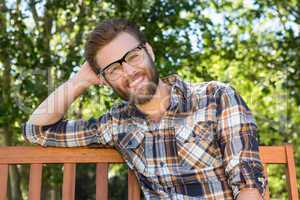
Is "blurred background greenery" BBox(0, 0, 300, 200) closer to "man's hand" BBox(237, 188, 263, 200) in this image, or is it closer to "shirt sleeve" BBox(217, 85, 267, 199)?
"shirt sleeve" BBox(217, 85, 267, 199)

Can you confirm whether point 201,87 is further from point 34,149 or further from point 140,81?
point 34,149

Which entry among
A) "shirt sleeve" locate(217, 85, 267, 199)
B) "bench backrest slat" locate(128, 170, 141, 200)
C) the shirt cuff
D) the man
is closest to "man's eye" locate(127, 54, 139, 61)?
the man

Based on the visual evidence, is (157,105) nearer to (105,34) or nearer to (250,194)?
(105,34)

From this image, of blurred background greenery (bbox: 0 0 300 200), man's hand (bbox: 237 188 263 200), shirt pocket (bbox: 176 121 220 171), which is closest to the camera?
man's hand (bbox: 237 188 263 200)

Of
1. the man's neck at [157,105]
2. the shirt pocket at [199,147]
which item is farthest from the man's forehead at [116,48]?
the shirt pocket at [199,147]

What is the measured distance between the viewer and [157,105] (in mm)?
2143

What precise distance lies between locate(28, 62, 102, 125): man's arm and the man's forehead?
6.4 inches

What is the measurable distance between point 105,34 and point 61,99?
0.38 metres

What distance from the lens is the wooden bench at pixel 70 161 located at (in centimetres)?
227

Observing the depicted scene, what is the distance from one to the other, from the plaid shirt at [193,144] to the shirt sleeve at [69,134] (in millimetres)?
27

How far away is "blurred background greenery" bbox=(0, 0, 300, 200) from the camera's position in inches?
143

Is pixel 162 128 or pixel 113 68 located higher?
pixel 113 68

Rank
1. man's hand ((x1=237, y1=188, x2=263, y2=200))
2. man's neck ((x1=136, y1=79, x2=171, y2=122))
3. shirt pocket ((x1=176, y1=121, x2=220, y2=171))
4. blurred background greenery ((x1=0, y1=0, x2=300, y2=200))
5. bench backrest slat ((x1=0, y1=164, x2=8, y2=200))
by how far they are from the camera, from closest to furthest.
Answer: man's hand ((x1=237, y1=188, x2=263, y2=200)) < shirt pocket ((x1=176, y1=121, x2=220, y2=171)) < man's neck ((x1=136, y1=79, x2=171, y2=122)) < bench backrest slat ((x1=0, y1=164, x2=8, y2=200)) < blurred background greenery ((x1=0, y1=0, x2=300, y2=200))

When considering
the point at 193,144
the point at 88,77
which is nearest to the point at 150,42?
the point at 88,77
